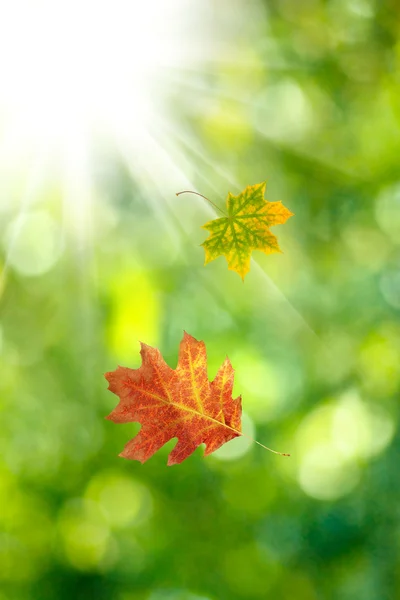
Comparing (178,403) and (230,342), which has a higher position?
(230,342)

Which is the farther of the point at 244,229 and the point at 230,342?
the point at 230,342

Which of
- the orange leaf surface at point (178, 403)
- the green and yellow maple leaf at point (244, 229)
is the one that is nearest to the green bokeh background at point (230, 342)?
the green and yellow maple leaf at point (244, 229)

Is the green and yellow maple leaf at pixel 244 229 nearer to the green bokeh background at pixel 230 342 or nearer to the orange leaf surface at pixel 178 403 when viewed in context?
the orange leaf surface at pixel 178 403

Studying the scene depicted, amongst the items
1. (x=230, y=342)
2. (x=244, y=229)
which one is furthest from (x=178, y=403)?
(x=230, y=342)

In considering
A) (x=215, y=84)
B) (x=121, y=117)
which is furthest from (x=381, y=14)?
(x=121, y=117)

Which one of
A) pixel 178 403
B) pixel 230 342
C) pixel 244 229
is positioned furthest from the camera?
pixel 230 342

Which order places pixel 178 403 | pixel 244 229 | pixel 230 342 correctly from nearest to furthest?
pixel 178 403 → pixel 244 229 → pixel 230 342

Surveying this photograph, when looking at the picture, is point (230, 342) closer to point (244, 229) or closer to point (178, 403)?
point (244, 229)
